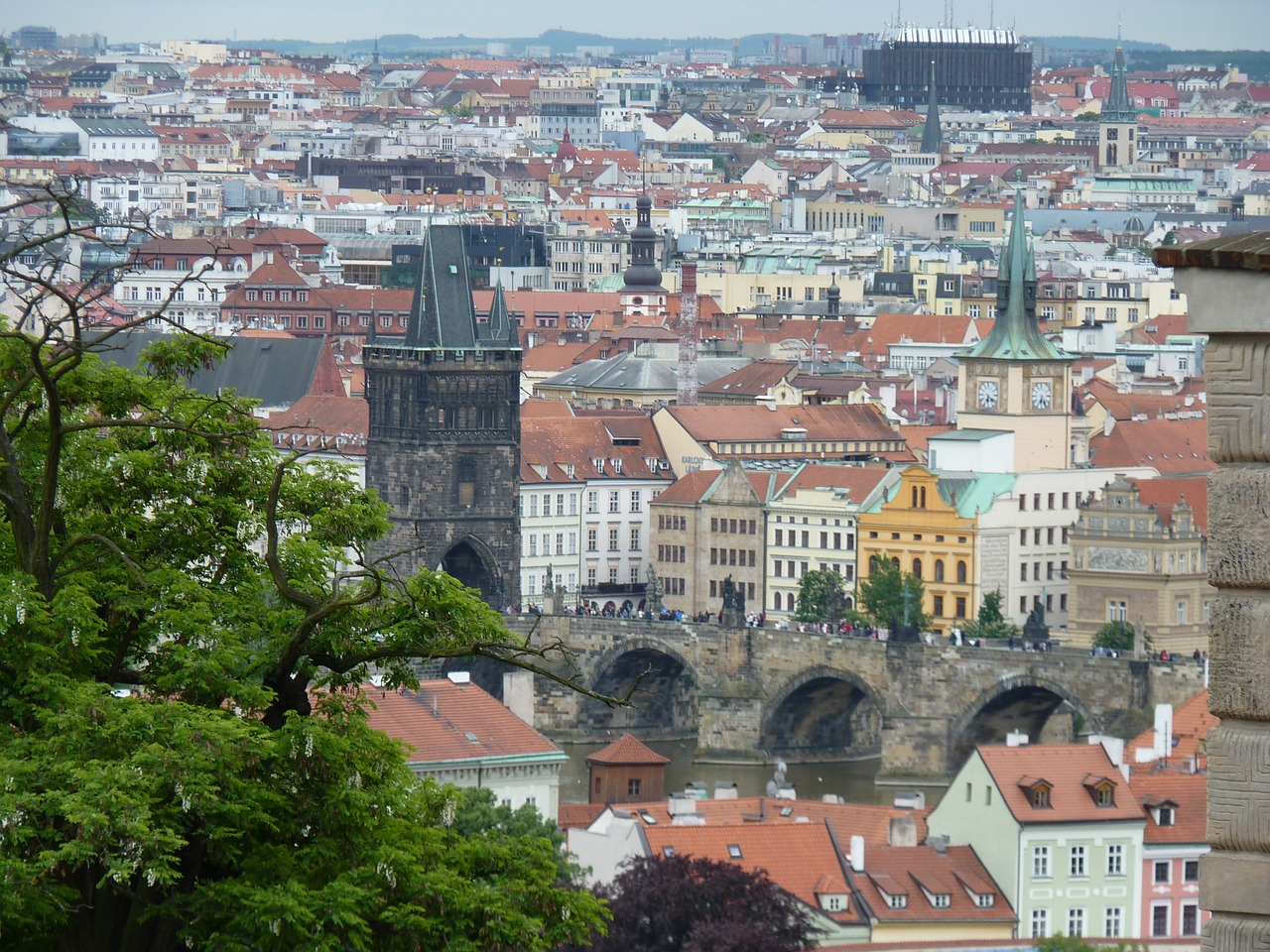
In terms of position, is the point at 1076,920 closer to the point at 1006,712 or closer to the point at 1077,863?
the point at 1077,863

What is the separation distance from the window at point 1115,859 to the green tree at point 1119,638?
31.6 m

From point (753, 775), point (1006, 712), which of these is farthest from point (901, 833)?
point (1006, 712)

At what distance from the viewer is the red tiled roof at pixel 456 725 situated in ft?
199

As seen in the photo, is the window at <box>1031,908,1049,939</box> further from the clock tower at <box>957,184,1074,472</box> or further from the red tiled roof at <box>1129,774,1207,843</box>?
the clock tower at <box>957,184,1074,472</box>

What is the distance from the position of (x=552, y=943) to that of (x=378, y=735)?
1279 mm

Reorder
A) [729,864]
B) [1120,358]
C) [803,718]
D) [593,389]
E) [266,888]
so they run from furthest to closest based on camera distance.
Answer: [1120,358]
[593,389]
[803,718]
[729,864]
[266,888]

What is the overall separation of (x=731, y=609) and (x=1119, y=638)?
9089 millimetres

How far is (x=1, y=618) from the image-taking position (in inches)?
748

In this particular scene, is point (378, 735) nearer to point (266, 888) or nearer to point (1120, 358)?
point (266, 888)

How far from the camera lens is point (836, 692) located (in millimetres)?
91625

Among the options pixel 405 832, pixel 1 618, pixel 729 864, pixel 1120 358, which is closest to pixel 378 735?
pixel 405 832

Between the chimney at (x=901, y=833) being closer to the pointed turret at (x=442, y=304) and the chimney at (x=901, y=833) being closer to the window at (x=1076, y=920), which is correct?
the window at (x=1076, y=920)

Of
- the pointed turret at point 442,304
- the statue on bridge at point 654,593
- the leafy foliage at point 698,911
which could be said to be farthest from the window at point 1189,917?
the pointed turret at point 442,304

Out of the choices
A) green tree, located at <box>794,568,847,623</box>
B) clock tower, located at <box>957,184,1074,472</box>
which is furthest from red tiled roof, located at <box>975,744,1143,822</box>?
clock tower, located at <box>957,184,1074,472</box>
